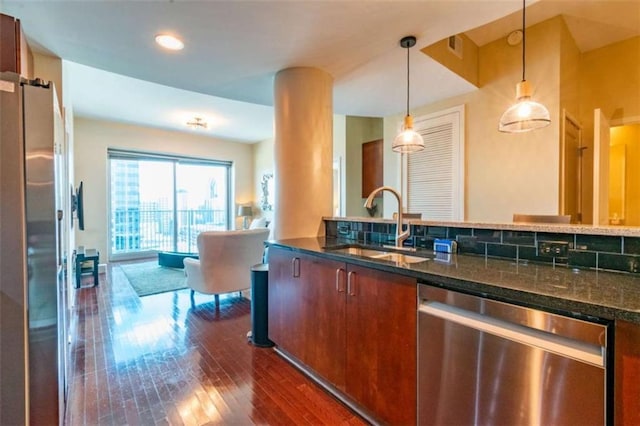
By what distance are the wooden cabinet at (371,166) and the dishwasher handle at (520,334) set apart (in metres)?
3.68

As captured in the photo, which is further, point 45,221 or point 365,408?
point 365,408

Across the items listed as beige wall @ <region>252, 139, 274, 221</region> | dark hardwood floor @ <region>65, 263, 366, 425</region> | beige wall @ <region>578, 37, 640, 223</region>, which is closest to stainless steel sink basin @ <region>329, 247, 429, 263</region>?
dark hardwood floor @ <region>65, 263, 366, 425</region>

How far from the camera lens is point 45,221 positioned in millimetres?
1169

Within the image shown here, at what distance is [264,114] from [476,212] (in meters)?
3.87

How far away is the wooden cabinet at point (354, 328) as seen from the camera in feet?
4.65

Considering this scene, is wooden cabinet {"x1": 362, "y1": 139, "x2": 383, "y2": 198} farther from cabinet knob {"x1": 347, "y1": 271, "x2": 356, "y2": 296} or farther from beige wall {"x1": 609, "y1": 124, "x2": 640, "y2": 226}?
cabinet knob {"x1": 347, "y1": 271, "x2": 356, "y2": 296}

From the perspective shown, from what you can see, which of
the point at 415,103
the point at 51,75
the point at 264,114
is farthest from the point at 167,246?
the point at 415,103

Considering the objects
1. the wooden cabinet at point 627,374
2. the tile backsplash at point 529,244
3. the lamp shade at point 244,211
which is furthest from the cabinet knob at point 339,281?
the lamp shade at point 244,211

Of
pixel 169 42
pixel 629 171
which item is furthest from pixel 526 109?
pixel 629 171

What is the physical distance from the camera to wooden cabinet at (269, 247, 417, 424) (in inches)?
55.7

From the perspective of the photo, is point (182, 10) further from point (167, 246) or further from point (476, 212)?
point (167, 246)

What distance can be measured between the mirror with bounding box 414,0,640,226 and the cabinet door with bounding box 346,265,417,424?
82.8 inches

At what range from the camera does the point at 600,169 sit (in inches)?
109

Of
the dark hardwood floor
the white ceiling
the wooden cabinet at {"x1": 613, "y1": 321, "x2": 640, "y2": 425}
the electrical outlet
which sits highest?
the white ceiling
